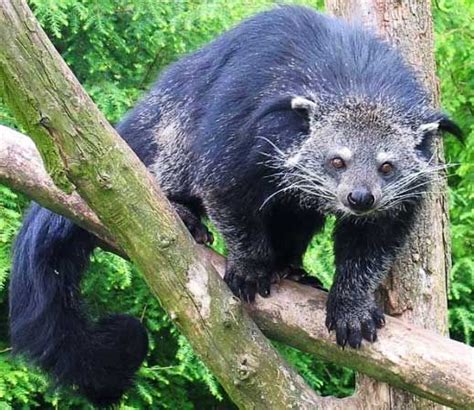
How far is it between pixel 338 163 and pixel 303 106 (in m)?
0.22

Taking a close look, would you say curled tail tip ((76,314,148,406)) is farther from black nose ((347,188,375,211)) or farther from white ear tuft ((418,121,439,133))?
white ear tuft ((418,121,439,133))

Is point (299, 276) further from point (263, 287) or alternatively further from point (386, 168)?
point (386, 168)

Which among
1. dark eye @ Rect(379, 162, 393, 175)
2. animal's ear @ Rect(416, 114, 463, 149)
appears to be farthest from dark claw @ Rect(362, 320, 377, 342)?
animal's ear @ Rect(416, 114, 463, 149)

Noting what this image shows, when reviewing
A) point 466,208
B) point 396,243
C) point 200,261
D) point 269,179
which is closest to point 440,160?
point 396,243

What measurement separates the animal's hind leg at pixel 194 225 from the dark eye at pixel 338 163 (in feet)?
2.07

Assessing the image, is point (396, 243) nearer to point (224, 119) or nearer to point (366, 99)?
point (366, 99)

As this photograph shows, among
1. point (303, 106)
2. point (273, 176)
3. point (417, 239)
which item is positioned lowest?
point (417, 239)

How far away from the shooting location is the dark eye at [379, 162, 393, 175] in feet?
10.7

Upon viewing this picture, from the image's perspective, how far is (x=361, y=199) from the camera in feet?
10.2

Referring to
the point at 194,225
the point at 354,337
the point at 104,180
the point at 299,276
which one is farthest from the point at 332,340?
the point at 104,180

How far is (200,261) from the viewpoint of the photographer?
9.98 ft

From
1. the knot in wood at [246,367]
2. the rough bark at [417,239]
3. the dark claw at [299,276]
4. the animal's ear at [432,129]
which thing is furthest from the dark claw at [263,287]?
the animal's ear at [432,129]

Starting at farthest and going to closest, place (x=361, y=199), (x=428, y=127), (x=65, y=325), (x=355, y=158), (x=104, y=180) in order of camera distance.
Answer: (x=65, y=325) < (x=428, y=127) < (x=355, y=158) < (x=361, y=199) < (x=104, y=180)

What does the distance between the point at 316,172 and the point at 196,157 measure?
459 mm
